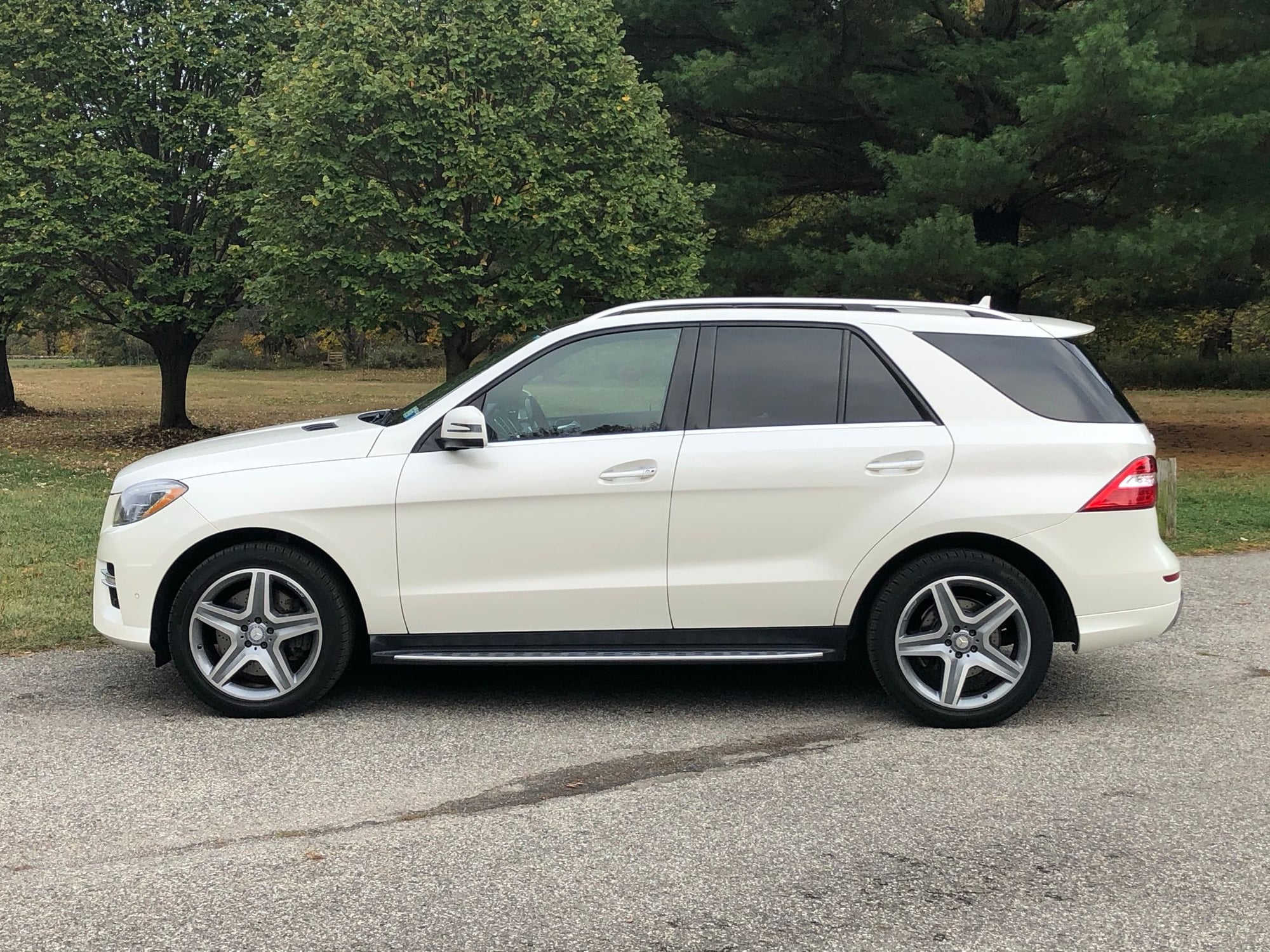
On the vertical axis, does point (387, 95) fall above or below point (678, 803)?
above

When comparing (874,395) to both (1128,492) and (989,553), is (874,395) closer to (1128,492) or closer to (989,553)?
(989,553)

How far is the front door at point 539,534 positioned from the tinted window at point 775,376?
30 cm

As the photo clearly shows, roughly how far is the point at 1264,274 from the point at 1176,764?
18.1m

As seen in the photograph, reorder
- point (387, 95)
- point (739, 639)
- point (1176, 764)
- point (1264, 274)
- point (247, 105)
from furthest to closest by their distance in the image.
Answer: point (1264, 274) → point (247, 105) → point (387, 95) → point (739, 639) → point (1176, 764)

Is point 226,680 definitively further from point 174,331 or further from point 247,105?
point 174,331

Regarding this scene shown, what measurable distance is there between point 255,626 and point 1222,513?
33.4ft

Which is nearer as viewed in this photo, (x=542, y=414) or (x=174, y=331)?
(x=542, y=414)

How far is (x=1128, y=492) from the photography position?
5.31 metres

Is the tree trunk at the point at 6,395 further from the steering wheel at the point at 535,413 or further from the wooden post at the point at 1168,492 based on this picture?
the steering wheel at the point at 535,413

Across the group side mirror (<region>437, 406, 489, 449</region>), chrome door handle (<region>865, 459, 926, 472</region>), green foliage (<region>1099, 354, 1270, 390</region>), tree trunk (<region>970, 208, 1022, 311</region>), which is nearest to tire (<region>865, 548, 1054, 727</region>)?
chrome door handle (<region>865, 459, 926, 472</region>)

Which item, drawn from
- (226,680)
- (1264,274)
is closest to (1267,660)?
(226,680)

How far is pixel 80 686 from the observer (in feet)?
19.5

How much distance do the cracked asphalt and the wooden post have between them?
9.01 feet

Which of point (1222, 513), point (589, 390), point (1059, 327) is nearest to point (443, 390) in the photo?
point (589, 390)
